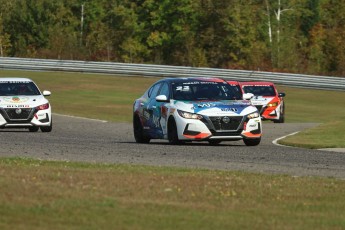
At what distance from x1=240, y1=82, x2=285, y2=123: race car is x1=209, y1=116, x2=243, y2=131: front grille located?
16692 mm

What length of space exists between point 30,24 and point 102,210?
8882cm

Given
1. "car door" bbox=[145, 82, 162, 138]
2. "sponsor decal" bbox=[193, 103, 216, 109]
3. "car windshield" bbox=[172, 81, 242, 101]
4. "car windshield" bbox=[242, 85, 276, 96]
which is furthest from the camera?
"car windshield" bbox=[242, 85, 276, 96]

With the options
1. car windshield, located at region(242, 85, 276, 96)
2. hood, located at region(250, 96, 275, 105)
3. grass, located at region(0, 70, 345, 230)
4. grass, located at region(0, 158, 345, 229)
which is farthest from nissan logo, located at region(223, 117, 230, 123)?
car windshield, located at region(242, 85, 276, 96)

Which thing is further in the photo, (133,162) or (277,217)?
(133,162)

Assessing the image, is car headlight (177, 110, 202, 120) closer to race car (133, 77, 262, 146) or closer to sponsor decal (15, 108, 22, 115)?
race car (133, 77, 262, 146)

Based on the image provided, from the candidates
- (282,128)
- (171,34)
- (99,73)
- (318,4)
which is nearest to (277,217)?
(282,128)

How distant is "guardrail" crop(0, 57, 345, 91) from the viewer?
2205 inches

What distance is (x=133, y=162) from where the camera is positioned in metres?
18.0

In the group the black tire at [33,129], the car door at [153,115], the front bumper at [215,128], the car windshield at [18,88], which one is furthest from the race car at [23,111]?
the front bumper at [215,128]

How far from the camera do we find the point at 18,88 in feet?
103

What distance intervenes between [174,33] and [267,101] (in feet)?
180

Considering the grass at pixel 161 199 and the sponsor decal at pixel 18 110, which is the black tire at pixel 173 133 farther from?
the grass at pixel 161 199

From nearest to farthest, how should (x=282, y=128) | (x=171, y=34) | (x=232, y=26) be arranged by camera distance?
1. (x=282, y=128)
2. (x=232, y=26)
3. (x=171, y=34)

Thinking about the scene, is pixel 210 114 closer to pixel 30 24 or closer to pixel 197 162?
pixel 197 162
